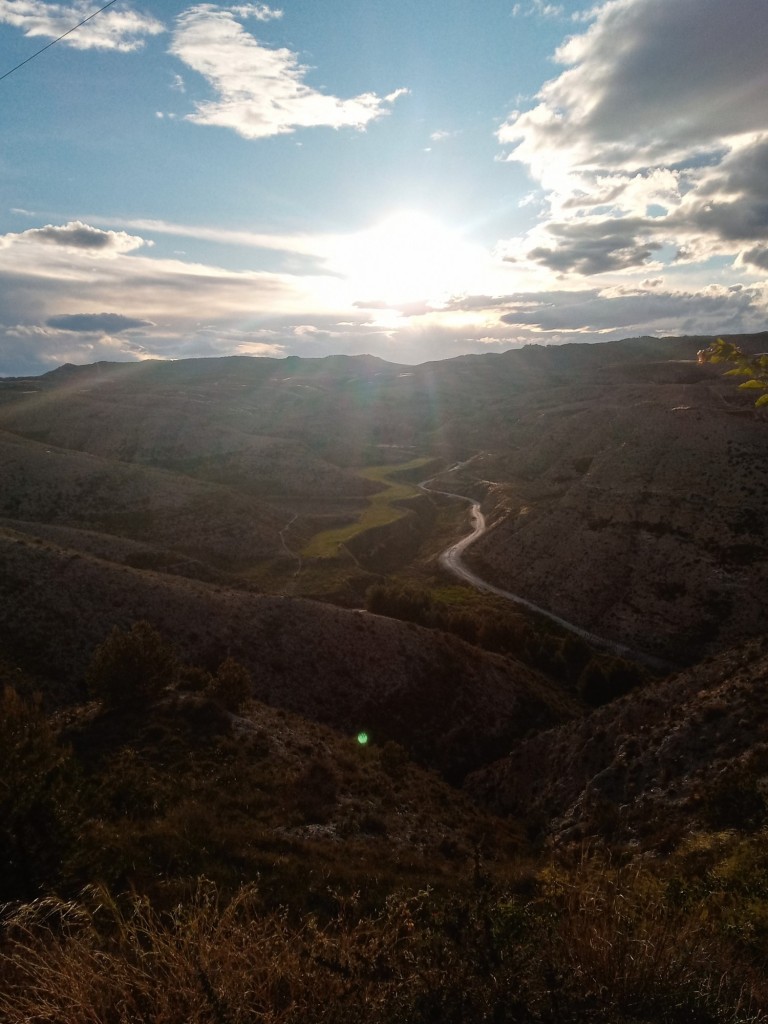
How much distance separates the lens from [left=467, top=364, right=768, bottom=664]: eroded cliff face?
53.7 metres

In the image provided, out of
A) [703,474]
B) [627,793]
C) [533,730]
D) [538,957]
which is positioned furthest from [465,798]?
[703,474]

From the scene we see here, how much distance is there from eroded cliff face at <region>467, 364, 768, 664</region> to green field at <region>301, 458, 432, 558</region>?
47.7ft

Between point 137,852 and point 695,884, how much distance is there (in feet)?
32.3

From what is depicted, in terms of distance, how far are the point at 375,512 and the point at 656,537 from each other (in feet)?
130

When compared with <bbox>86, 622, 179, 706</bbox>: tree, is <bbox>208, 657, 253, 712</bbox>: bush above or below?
below

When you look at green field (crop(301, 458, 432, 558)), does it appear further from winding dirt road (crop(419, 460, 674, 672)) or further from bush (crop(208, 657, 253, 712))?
bush (crop(208, 657, 253, 712))

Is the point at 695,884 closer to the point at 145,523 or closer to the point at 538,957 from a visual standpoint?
the point at 538,957

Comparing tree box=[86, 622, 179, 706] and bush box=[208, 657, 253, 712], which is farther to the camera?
bush box=[208, 657, 253, 712]

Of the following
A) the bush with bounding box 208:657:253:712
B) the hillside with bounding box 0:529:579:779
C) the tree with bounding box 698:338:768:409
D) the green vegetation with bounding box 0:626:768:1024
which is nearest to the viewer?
the tree with bounding box 698:338:768:409

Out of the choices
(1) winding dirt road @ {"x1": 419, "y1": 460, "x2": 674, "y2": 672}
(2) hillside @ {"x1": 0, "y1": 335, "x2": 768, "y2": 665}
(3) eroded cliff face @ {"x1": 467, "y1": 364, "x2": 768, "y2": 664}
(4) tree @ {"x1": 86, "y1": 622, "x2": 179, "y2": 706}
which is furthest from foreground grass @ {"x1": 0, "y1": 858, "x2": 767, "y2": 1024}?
(3) eroded cliff face @ {"x1": 467, "y1": 364, "x2": 768, "y2": 664}

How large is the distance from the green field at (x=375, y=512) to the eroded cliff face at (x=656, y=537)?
47.7ft

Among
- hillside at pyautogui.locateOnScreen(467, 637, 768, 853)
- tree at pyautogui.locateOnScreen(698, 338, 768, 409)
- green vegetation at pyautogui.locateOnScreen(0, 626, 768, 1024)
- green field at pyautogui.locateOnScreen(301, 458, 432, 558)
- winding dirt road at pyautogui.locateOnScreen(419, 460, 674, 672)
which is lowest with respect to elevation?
winding dirt road at pyautogui.locateOnScreen(419, 460, 674, 672)

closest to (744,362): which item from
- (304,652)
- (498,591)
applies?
(304,652)

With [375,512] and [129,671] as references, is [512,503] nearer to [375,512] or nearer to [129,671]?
[375,512]
